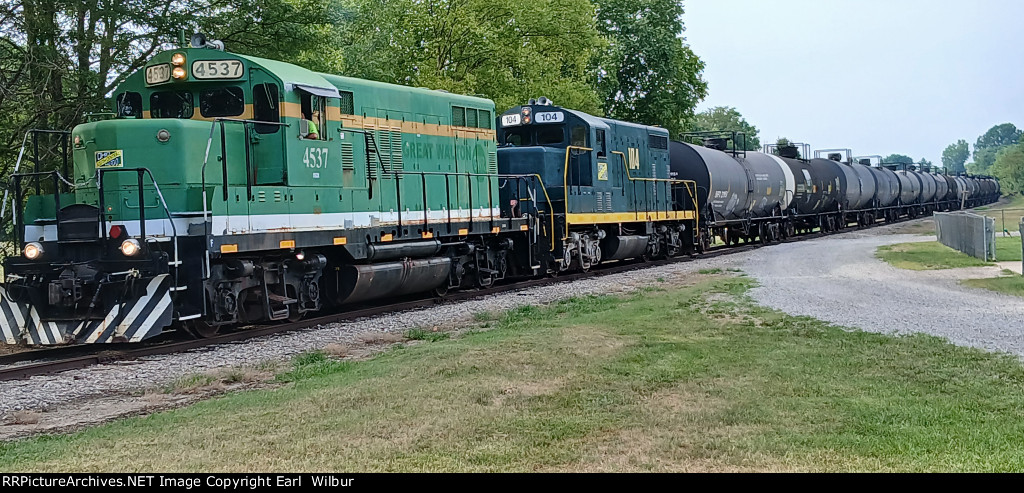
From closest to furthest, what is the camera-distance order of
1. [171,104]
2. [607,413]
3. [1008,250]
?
[607,413] < [171,104] < [1008,250]

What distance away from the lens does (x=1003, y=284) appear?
1602 centimetres

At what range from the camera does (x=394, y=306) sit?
15.3 meters

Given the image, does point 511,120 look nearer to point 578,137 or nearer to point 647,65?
point 578,137

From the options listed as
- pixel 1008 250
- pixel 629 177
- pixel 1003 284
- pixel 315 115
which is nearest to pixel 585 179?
pixel 629 177

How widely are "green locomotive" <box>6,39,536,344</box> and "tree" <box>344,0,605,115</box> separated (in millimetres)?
10503

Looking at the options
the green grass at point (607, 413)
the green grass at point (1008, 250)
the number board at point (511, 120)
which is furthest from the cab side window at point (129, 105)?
the green grass at point (1008, 250)

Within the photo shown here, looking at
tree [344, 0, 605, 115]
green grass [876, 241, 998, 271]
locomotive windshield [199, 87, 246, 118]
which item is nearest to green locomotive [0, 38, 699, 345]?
locomotive windshield [199, 87, 246, 118]

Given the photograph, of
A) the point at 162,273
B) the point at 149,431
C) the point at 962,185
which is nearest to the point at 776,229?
the point at 162,273

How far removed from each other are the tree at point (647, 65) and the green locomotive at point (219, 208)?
32935 millimetres

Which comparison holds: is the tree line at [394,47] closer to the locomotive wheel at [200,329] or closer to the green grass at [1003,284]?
the locomotive wheel at [200,329]

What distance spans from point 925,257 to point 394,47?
15.7 metres

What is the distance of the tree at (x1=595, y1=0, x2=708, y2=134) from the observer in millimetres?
47781
